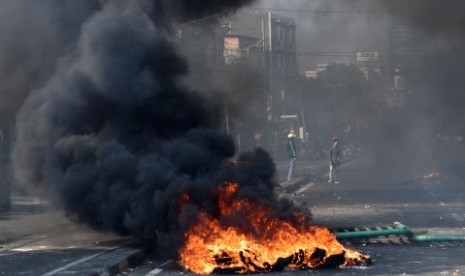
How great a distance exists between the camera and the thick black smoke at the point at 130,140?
14758 millimetres

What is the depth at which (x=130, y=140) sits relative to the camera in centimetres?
1647

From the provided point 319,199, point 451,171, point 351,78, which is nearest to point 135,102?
point 319,199

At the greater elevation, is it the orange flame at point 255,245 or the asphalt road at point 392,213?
the orange flame at point 255,245

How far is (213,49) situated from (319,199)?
605 centimetres

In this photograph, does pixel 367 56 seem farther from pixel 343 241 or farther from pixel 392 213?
pixel 343 241

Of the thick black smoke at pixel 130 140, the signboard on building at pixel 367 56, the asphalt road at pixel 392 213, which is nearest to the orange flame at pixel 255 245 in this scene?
the asphalt road at pixel 392 213

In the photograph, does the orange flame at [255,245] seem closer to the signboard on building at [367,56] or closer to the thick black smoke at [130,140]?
the thick black smoke at [130,140]

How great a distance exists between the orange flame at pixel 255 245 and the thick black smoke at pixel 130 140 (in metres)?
0.64

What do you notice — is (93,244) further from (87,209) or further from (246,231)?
(246,231)

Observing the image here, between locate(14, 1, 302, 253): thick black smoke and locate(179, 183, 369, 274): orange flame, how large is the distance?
0.64 m

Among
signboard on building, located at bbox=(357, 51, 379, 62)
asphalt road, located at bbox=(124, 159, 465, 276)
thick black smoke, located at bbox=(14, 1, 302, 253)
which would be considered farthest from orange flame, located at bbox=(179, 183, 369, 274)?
signboard on building, located at bbox=(357, 51, 379, 62)

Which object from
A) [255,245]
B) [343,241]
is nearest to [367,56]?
[343,241]

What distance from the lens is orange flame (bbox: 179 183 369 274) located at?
40.9 feet

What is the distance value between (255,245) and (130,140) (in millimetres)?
4528
